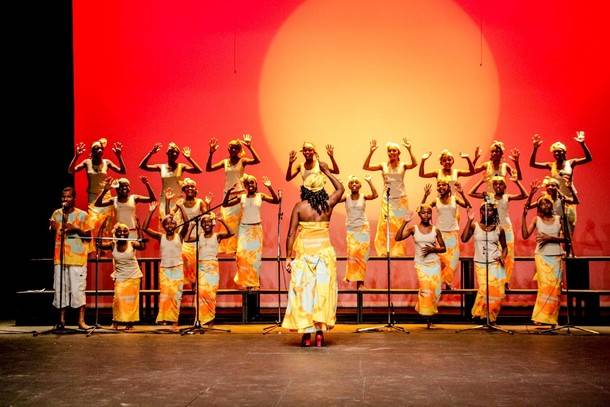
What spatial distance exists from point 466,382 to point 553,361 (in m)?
1.28

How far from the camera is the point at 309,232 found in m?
7.22

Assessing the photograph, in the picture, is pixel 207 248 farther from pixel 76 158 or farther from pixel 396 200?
pixel 396 200

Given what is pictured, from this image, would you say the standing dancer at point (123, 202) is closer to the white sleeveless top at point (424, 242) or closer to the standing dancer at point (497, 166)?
the white sleeveless top at point (424, 242)

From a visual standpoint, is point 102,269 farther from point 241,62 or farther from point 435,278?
point 435,278

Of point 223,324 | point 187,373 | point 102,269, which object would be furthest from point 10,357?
point 102,269

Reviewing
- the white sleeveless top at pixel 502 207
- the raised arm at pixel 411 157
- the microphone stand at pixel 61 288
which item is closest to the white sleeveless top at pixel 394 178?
the raised arm at pixel 411 157

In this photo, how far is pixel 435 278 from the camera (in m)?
8.73

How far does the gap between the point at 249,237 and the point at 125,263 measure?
1.55 metres

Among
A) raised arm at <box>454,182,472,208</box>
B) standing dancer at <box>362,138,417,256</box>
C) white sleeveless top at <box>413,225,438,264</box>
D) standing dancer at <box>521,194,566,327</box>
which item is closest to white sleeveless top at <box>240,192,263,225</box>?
standing dancer at <box>362,138,417,256</box>

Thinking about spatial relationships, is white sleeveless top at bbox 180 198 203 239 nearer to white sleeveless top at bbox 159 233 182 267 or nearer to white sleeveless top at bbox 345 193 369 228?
white sleeveless top at bbox 159 233 182 267

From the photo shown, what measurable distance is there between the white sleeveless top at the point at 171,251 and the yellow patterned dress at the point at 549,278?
13.4 feet

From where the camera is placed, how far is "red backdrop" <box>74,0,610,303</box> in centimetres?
1045

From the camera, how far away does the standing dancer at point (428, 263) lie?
8.69 m

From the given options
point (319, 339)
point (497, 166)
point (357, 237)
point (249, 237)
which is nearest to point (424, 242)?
point (357, 237)
